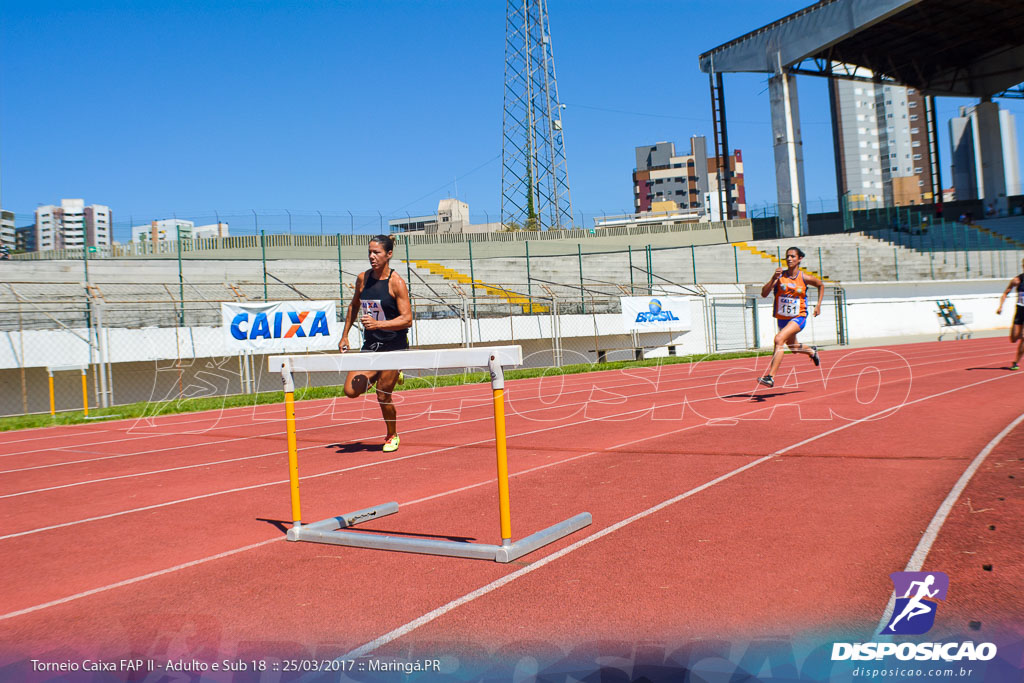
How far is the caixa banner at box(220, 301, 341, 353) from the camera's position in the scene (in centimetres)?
1767

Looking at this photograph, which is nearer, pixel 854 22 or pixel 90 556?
pixel 90 556

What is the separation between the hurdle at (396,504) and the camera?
4.09 metres

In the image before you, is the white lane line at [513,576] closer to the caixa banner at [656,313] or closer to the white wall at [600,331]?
the white wall at [600,331]

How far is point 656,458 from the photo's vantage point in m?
6.91

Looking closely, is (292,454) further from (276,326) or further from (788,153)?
(788,153)

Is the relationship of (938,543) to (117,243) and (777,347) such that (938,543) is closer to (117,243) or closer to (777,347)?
(777,347)

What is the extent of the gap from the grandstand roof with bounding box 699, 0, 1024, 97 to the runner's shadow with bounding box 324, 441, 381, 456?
34250 millimetres

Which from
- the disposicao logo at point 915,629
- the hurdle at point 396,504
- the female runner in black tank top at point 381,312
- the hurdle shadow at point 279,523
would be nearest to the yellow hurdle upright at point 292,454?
the hurdle at point 396,504

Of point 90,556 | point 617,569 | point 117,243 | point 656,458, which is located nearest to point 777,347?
point 656,458

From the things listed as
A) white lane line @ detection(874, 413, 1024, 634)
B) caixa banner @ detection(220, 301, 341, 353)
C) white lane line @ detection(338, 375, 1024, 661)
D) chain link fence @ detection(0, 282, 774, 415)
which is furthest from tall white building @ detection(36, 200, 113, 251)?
white lane line @ detection(874, 413, 1024, 634)

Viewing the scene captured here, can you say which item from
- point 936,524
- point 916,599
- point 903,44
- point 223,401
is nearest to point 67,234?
point 223,401

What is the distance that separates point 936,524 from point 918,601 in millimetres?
1346

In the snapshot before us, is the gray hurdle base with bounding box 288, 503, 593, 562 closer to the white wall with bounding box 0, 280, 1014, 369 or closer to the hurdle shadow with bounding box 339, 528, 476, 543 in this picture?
the hurdle shadow with bounding box 339, 528, 476, 543

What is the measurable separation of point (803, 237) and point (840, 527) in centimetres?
3911
